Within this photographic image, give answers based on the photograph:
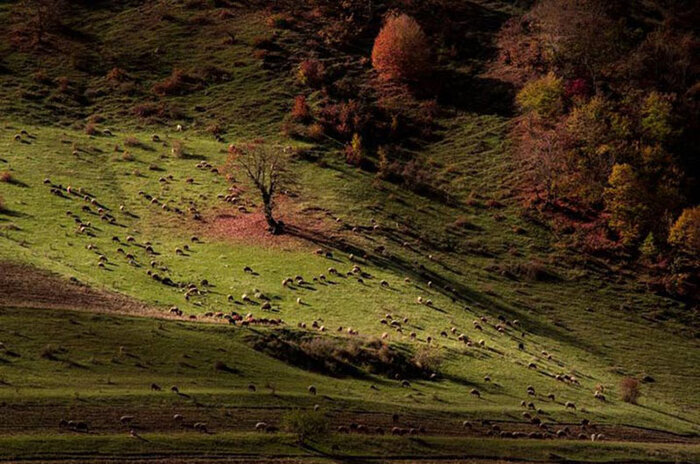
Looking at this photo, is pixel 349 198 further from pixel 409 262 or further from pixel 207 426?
pixel 207 426

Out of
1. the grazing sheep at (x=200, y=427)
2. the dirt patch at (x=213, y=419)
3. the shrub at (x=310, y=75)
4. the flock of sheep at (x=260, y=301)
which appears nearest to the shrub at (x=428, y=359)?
the flock of sheep at (x=260, y=301)

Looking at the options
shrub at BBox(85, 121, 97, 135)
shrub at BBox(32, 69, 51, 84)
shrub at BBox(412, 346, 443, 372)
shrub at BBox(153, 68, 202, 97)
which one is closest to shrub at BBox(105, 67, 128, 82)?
shrub at BBox(153, 68, 202, 97)

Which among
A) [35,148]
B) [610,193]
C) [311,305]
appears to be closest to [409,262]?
[311,305]

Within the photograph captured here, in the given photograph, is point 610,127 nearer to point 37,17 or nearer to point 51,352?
point 51,352

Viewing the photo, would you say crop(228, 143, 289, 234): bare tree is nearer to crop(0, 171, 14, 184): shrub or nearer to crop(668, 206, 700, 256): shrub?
crop(0, 171, 14, 184): shrub

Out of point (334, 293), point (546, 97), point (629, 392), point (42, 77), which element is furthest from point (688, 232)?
point (42, 77)

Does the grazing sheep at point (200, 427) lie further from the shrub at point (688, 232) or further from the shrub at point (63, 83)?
the shrub at point (63, 83)
